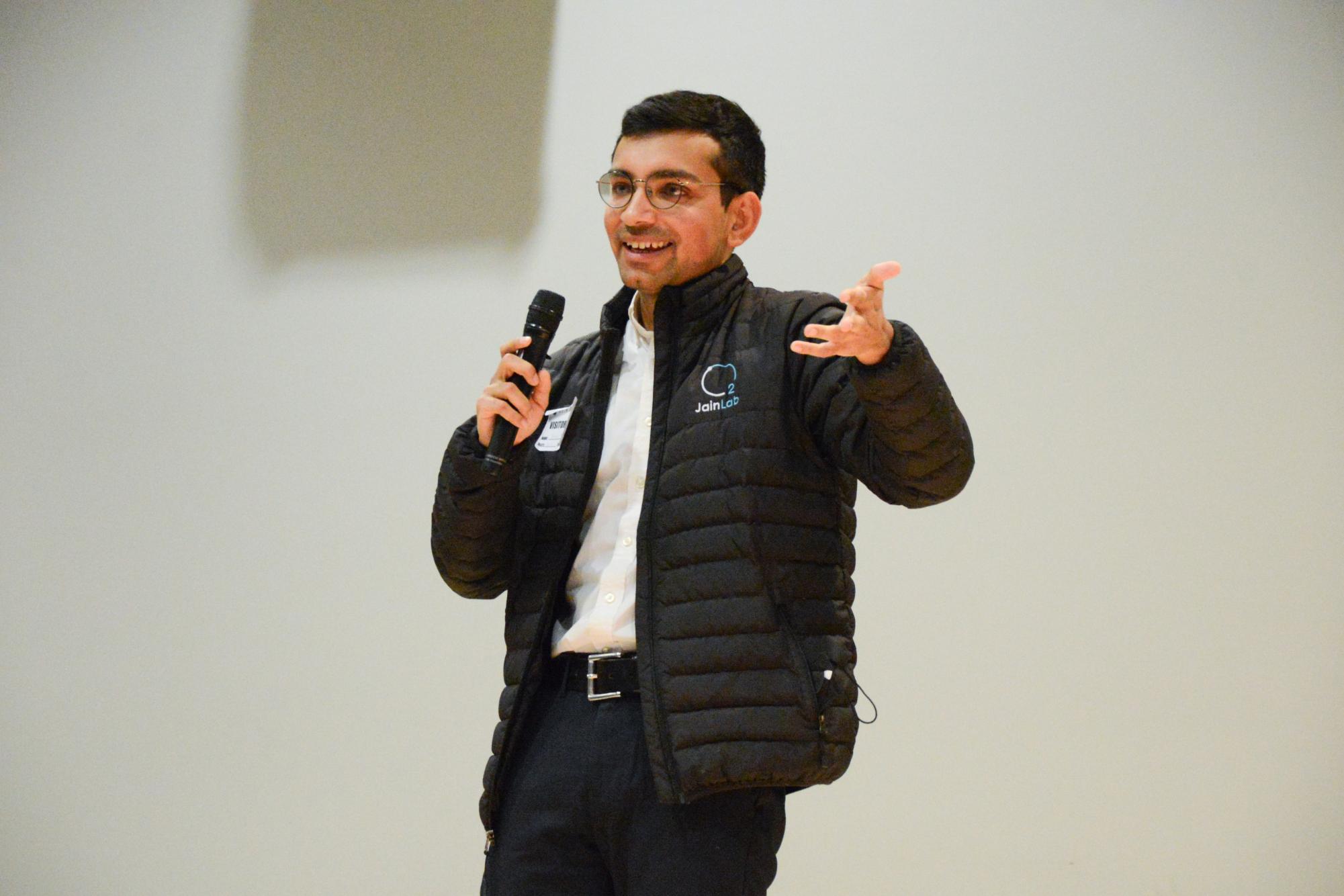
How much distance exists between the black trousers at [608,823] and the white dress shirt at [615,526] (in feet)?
0.25

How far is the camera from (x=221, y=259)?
331 cm

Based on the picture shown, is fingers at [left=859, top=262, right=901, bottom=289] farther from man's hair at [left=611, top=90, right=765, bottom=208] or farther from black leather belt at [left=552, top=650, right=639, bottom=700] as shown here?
black leather belt at [left=552, top=650, right=639, bottom=700]

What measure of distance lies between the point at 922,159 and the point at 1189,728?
1342mm

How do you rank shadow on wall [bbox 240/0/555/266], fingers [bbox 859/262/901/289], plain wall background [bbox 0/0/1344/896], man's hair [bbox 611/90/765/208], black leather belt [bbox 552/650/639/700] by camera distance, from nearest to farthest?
fingers [bbox 859/262/901/289] < black leather belt [bbox 552/650/639/700] < man's hair [bbox 611/90/765/208] < plain wall background [bbox 0/0/1344/896] < shadow on wall [bbox 240/0/555/266]

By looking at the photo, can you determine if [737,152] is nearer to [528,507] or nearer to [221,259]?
[528,507]

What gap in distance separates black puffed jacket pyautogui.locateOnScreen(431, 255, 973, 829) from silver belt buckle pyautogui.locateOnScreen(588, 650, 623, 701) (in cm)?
6

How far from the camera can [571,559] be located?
152cm

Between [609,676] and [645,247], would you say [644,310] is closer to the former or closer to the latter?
[645,247]

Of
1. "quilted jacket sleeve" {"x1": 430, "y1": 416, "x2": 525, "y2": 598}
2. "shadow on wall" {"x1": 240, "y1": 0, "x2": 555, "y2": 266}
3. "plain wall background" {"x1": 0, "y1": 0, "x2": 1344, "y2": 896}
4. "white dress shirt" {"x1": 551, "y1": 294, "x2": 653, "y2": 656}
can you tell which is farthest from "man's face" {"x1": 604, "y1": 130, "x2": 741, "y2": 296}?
"shadow on wall" {"x1": 240, "y1": 0, "x2": 555, "y2": 266}

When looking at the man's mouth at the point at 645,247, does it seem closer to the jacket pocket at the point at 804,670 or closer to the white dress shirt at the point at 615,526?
the white dress shirt at the point at 615,526

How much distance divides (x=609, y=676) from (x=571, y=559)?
172mm

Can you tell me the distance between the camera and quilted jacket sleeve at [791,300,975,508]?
128 centimetres

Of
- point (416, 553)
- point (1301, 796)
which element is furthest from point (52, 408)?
point (1301, 796)

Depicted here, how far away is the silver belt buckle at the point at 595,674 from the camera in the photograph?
4.65 ft
